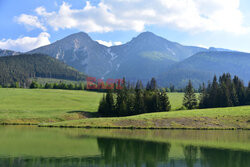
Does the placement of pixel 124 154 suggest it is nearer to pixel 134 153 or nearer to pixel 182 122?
pixel 134 153

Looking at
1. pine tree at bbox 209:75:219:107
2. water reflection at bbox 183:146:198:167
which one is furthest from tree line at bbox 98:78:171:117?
water reflection at bbox 183:146:198:167

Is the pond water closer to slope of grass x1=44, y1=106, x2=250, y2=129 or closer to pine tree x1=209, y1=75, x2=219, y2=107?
slope of grass x1=44, y1=106, x2=250, y2=129

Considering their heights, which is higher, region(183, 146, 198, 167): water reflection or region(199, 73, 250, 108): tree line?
region(199, 73, 250, 108): tree line

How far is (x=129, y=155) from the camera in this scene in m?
36.4

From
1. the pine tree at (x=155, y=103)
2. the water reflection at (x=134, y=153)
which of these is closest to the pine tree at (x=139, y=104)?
the pine tree at (x=155, y=103)

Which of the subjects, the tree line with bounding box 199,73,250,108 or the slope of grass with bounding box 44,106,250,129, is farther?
the tree line with bounding box 199,73,250,108

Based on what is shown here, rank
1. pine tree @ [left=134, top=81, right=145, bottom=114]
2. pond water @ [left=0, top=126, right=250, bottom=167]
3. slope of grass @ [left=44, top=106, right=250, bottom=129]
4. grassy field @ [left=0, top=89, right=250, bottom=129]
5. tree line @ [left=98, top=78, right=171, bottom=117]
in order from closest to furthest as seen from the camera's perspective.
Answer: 1. pond water @ [left=0, top=126, right=250, bottom=167]
2. slope of grass @ [left=44, top=106, right=250, bottom=129]
3. grassy field @ [left=0, top=89, right=250, bottom=129]
4. tree line @ [left=98, top=78, right=171, bottom=117]
5. pine tree @ [left=134, top=81, right=145, bottom=114]

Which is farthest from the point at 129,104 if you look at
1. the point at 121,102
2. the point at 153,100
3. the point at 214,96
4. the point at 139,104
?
the point at 214,96

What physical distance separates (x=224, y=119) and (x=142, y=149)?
47978mm

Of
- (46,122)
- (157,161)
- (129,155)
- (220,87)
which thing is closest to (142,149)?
(129,155)

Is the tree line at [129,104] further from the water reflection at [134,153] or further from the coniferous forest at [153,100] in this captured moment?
the water reflection at [134,153]

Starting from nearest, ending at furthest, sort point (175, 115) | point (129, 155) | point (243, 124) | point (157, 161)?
point (157, 161)
point (129, 155)
point (243, 124)
point (175, 115)

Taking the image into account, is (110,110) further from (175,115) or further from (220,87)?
(220,87)

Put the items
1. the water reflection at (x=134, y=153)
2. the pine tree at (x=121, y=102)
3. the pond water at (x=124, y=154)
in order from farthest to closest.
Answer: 1. the pine tree at (x=121, y=102)
2. the water reflection at (x=134, y=153)
3. the pond water at (x=124, y=154)
